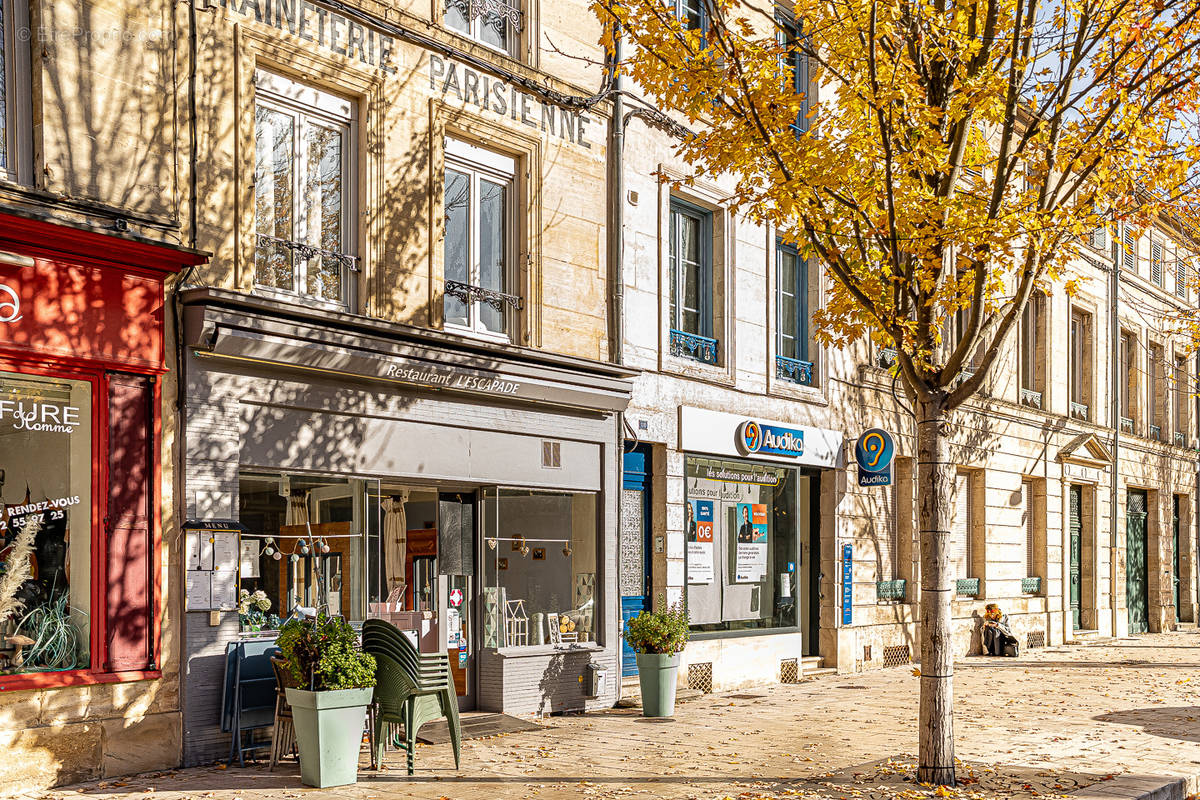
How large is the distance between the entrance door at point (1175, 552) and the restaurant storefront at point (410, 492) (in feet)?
67.0

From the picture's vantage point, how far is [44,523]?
8664 millimetres

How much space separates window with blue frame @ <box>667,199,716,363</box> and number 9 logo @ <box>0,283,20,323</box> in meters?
7.61

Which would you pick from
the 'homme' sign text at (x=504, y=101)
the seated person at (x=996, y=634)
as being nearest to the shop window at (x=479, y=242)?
the 'homme' sign text at (x=504, y=101)

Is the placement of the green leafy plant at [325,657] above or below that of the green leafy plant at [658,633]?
above

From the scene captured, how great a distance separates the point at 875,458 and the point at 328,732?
33.6ft

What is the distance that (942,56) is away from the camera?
883cm

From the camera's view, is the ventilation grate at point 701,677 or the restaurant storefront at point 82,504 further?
the ventilation grate at point 701,677

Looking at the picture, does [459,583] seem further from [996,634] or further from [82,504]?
[996,634]

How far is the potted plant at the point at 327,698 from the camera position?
333 inches

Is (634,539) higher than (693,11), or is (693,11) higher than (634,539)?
(693,11)

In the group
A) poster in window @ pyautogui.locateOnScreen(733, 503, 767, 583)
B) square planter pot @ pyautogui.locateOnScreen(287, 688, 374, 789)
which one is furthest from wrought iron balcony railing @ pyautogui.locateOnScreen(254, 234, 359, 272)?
poster in window @ pyautogui.locateOnScreen(733, 503, 767, 583)

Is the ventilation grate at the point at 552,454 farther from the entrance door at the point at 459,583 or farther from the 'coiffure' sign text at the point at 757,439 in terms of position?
the 'coiffure' sign text at the point at 757,439

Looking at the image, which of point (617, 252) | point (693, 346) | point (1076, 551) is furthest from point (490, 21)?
point (1076, 551)

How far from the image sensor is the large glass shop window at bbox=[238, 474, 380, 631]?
9883mm
